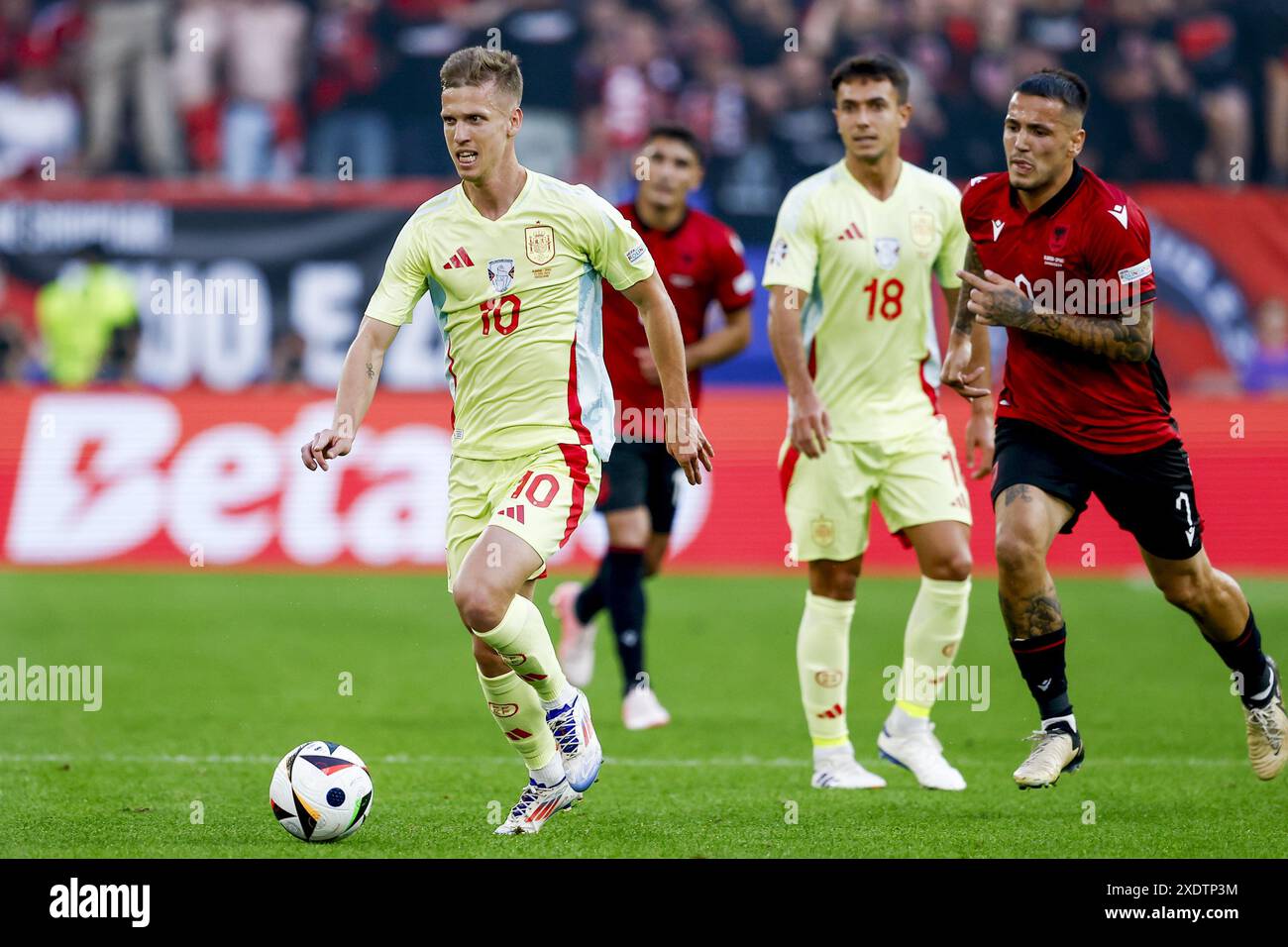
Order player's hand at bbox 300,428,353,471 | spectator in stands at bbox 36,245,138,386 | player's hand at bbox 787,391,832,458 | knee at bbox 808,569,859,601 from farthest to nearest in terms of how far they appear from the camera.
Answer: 1. spectator in stands at bbox 36,245,138,386
2. knee at bbox 808,569,859,601
3. player's hand at bbox 787,391,832,458
4. player's hand at bbox 300,428,353,471

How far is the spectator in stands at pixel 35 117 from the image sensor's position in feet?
60.9

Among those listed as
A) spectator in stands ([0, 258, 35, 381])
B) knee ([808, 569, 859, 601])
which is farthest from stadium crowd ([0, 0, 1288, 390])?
knee ([808, 569, 859, 601])

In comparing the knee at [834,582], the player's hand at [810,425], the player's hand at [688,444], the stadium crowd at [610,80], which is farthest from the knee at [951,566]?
the stadium crowd at [610,80]

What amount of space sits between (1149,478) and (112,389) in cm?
976

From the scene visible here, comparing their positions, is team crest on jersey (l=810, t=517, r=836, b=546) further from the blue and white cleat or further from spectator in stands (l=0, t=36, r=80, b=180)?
spectator in stands (l=0, t=36, r=80, b=180)

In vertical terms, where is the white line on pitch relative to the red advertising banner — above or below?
below

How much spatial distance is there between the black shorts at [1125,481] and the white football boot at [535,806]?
187cm

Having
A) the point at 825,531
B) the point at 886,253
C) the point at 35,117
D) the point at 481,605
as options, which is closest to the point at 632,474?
the point at 825,531

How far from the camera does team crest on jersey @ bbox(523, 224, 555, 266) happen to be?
6488mm

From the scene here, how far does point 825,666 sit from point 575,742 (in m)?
1.55

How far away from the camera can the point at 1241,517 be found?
13992 millimetres

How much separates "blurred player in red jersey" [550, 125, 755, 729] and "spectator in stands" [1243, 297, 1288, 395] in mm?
8308
